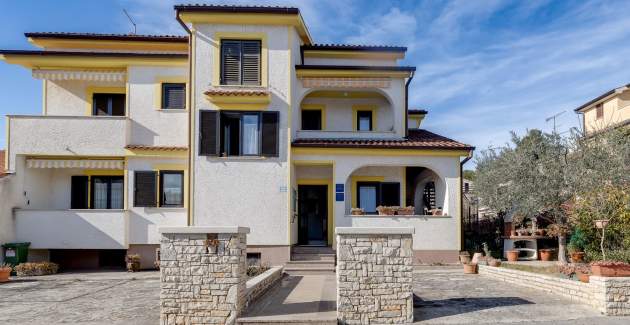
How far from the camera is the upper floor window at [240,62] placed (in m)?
19.0

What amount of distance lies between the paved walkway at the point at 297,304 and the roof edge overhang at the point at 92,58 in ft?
33.9

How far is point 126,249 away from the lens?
1934 centimetres

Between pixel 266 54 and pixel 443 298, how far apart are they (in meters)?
11.3

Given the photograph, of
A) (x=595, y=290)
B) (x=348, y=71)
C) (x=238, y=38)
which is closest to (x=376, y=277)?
(x=595, y=290)

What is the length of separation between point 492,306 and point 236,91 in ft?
38.9

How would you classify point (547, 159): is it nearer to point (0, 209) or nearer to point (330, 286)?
point (330, 286)

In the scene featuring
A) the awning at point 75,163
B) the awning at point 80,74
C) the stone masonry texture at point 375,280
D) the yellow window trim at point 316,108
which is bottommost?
the stone masonry texture at point 375,280

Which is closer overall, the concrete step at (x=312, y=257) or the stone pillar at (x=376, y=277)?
the stone pillar at (x=376, y=277)

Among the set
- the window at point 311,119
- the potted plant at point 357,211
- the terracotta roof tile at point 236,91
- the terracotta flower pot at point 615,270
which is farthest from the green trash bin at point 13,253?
the terracotta flower pot at point 615,270

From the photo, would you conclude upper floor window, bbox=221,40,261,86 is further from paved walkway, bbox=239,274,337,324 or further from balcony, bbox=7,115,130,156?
paved walkway, bbox=239,274,337,324

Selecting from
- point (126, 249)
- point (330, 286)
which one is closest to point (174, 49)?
point (126, 249)

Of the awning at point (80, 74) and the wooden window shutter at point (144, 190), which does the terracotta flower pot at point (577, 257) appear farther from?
the awning at point (80, 74)

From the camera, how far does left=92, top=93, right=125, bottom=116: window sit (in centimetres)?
2122

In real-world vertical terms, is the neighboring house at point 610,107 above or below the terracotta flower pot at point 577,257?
above
